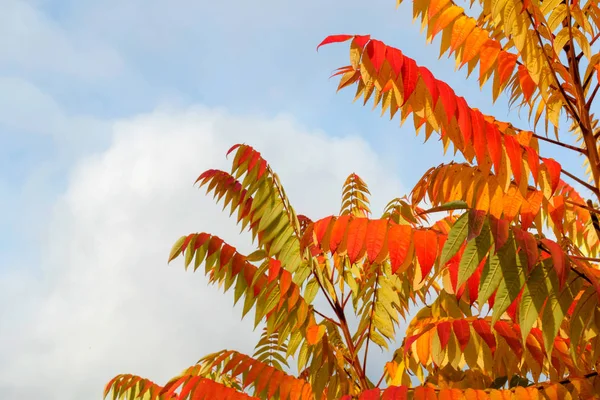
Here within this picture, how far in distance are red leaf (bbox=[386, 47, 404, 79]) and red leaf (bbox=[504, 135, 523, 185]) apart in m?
0.60

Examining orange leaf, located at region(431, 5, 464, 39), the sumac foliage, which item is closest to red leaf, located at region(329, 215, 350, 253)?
the sumac foliage

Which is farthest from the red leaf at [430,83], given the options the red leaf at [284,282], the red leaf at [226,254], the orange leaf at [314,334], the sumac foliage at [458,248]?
the red leaf at [226,254]

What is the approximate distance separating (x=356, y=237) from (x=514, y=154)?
0.75m

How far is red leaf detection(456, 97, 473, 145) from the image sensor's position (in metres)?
2.38

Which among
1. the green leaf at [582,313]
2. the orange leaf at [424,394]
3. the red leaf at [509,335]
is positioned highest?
the red leaf at [509,335]

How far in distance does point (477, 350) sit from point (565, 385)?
1.51 feet

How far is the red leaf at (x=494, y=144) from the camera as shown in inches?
95.4

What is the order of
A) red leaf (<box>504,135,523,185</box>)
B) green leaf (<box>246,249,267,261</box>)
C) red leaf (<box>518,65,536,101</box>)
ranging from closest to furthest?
1. red leaf (<box>504,135,523,185</box>)
2. red leaf (<box>518,65,536,101</box>)
3. green leaf (<box>246,249,267,261</box>)

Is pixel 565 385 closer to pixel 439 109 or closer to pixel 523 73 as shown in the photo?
pixel 439 109

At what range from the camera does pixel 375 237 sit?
7.85 ft

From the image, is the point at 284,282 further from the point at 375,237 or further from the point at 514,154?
the point at 514,154

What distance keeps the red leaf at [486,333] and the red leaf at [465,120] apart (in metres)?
0.90

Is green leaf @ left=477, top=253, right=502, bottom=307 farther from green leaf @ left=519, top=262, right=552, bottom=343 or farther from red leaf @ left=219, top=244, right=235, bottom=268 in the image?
red leaf @ left=219, top=244, right=235, bottom=268

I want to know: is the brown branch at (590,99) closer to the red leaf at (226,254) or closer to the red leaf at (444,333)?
the red leaf at (444,333)
